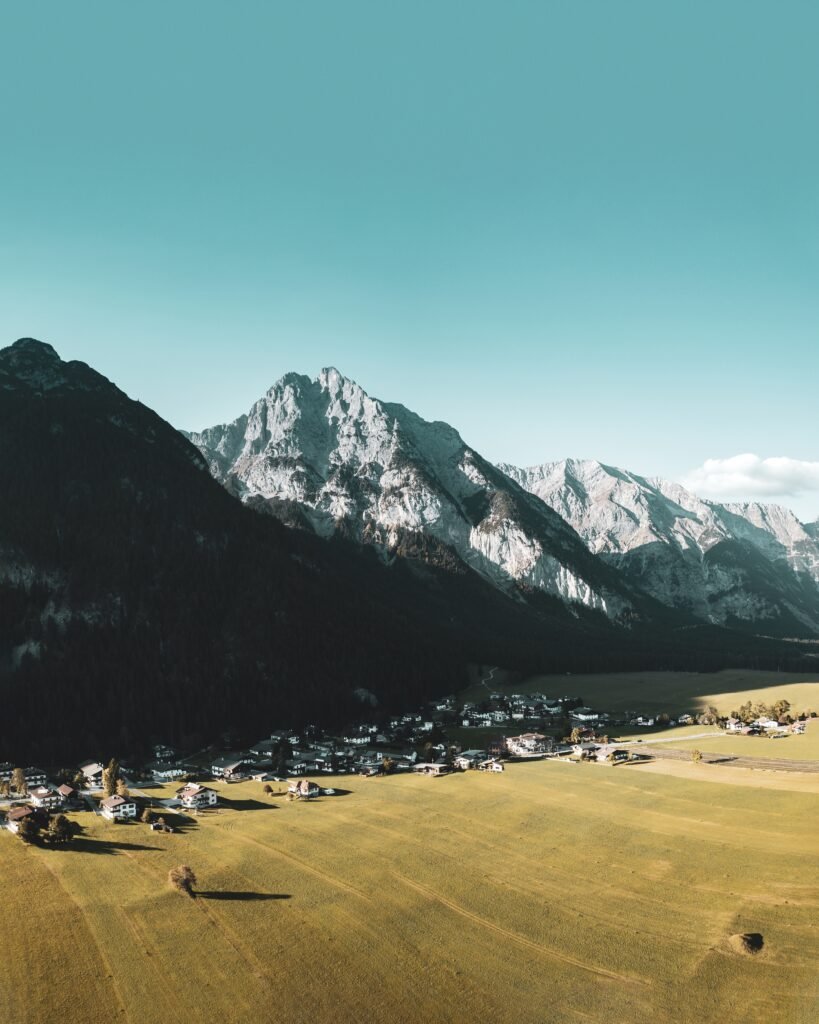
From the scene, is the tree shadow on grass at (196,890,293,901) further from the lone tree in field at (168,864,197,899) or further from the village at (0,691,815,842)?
the village at (0,691,815,842)

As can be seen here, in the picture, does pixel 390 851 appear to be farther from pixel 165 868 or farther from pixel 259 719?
pixel 259 719

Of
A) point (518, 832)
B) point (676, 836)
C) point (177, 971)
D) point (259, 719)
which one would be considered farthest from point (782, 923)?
point (259, 719)

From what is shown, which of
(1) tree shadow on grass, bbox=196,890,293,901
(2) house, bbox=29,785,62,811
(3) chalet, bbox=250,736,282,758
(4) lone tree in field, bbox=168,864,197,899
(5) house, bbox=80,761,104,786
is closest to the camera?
(1) tree shadow on grass, bbox=196,890,293,901

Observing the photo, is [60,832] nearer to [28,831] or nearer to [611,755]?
[28,831]

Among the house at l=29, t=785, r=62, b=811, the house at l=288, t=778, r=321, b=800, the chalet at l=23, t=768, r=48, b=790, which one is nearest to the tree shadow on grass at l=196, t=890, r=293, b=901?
the house at l=288, t=778, r=321, b=800

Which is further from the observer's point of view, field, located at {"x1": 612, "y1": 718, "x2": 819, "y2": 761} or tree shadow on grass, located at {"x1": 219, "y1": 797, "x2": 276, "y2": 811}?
field, located at {"x1": 612, "y1": 718, "x2": 819, "y2": 761}

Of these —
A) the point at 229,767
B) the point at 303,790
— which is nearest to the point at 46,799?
the point at 229,767

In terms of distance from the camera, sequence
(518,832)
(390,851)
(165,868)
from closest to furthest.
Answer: (165,868) < (390,851) < (518,832)
